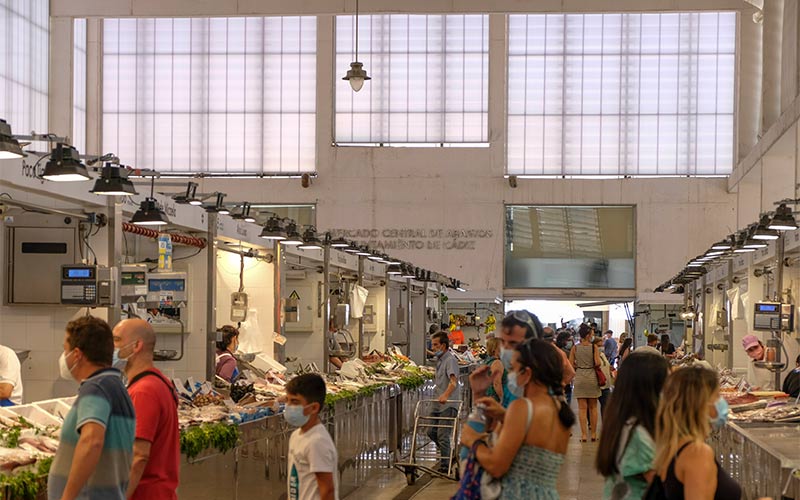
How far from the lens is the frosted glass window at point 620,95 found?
2728 centimetres

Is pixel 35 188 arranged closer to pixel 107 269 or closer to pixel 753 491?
pixel 107 269

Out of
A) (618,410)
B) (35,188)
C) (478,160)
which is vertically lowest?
(618,410)

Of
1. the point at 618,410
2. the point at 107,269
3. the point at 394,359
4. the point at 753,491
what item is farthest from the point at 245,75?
the point at 618,410

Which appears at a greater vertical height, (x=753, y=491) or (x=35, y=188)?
(x=35, y=188)

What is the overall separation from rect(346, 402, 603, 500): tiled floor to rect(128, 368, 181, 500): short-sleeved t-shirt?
226 inches

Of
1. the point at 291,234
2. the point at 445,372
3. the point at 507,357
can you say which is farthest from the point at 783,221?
the point at 507,357

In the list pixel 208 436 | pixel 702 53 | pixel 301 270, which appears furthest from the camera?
pixel 702 53

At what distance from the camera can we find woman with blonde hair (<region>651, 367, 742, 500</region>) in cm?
370

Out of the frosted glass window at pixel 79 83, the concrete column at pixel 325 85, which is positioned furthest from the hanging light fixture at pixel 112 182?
the concrete column at pixel 325 85

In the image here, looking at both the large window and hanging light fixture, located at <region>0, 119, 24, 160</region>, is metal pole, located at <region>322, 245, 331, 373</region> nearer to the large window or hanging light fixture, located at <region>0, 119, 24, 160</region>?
hanging light fixture, located at <region>0, 119, 24, 160</region>

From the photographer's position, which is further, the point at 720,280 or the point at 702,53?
the point at 702,53

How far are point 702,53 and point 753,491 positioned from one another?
21.8m

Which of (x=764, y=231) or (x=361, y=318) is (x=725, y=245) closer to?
(x=764, y=231)

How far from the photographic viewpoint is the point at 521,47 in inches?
1091
